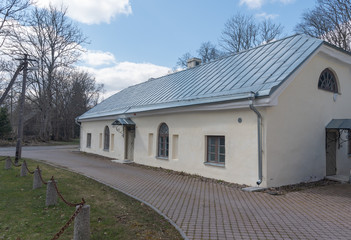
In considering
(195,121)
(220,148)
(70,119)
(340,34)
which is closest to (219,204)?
(220,148)

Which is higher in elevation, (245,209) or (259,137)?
(259,137)

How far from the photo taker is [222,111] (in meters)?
10.1

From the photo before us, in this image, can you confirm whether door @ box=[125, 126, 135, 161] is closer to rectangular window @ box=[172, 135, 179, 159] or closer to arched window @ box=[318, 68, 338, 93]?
rectangular window @ box=[172, 135, 179, 159]

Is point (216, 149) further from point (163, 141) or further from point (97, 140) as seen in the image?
point (97, 140)

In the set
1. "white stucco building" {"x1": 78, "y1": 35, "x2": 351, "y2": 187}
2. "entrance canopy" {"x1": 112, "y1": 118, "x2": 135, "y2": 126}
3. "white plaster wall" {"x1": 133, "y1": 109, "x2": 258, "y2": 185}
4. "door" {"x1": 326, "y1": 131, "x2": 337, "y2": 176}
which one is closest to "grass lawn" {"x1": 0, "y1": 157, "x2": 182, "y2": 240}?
"white plaster wall" {"x1": 133, "y1": 109, "x2": 258, "y2": 185}

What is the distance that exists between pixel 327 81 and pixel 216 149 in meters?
5.71

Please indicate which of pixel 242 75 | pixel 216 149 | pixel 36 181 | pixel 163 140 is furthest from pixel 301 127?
pixel 36 181

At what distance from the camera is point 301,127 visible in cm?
973

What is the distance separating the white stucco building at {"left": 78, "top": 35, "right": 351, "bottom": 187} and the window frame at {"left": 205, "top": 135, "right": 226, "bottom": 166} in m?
0.04

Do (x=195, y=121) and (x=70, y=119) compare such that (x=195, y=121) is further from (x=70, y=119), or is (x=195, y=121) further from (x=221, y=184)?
(x=70, y=119)

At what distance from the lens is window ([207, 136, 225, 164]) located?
10.3m

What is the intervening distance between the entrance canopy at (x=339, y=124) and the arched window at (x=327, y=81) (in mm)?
1375

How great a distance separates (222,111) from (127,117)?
8.04 metres

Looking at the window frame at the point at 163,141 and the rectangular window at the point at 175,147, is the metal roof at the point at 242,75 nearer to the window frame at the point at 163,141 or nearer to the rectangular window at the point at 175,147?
the window frame at the point at 163,141
